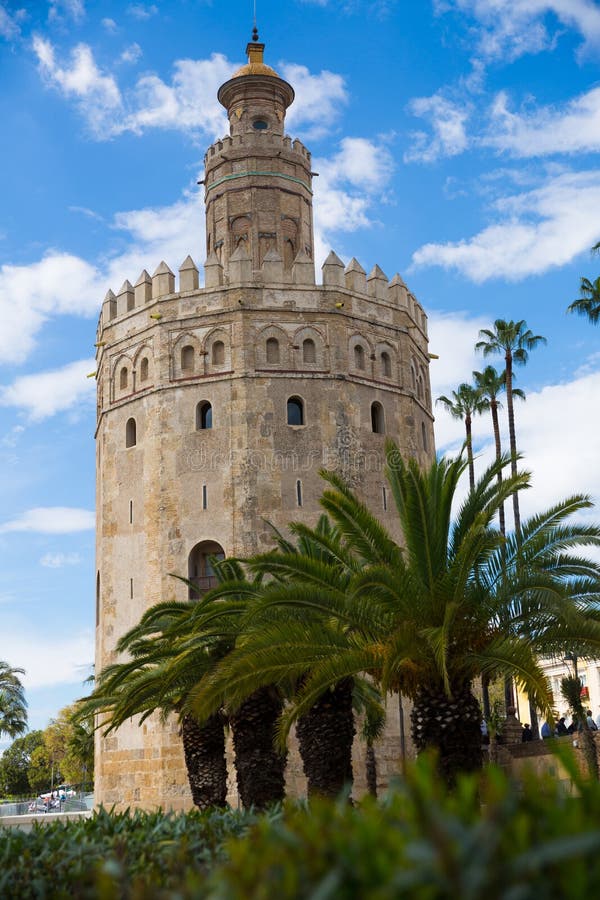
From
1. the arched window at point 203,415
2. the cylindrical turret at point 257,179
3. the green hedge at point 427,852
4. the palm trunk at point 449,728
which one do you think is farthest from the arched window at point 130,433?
the green hedge at point 427,852

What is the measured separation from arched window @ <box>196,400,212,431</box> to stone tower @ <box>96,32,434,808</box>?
0.13 feet

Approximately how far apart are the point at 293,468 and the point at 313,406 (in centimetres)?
169

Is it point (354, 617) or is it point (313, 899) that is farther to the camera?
point (354, 617)

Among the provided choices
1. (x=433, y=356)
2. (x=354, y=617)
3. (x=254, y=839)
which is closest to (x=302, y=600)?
(x=354, y=617)

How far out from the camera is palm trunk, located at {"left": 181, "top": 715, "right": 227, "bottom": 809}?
58.1 ft

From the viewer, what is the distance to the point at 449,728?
12.4 m

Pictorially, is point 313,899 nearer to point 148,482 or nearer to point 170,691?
point 170,691

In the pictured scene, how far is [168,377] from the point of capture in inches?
1062

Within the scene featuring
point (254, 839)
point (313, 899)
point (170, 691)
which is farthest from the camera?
point (170, 691)

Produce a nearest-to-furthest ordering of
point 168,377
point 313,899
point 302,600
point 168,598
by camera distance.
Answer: point 313,899
point 302,600
point 168,598
point 168,377

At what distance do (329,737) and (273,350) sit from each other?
1397cm

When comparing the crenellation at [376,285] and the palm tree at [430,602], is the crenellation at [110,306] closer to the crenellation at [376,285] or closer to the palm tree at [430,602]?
the crenellation at [376,285]

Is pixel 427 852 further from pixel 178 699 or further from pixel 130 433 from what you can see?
pixel 130 433

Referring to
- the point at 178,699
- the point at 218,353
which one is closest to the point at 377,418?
the point at 218,353
